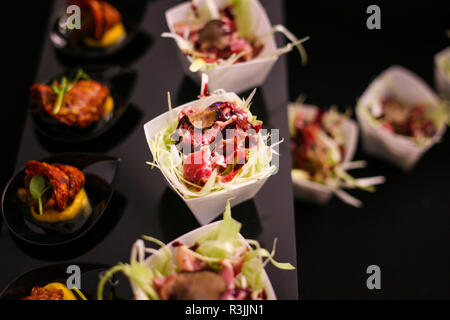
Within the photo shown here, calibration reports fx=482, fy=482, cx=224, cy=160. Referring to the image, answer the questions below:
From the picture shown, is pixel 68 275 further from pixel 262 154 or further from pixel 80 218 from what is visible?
pixel 262 154

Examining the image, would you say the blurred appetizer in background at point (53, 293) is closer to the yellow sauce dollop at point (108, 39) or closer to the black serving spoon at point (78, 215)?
the black serving spoon at point (78, 215)

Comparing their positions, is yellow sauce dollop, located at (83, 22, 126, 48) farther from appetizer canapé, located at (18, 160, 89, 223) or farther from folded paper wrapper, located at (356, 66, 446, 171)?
folded paper wrapper, located at (356, 66, 446, 171)

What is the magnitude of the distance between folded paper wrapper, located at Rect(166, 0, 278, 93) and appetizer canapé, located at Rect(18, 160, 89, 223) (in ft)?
1.69

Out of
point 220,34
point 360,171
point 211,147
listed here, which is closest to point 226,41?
point 220,34

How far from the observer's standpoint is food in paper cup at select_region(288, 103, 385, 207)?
2.24 m

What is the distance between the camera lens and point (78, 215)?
1.46 meters

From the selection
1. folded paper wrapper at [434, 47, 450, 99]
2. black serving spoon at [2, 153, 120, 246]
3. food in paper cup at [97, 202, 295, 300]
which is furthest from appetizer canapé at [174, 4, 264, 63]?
folded paper wrapper at [434, 47, 450, 99]

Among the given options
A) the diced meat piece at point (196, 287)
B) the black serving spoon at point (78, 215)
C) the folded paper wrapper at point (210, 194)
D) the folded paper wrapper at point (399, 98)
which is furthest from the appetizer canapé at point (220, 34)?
the folded paper wrapper at point (399, 98)

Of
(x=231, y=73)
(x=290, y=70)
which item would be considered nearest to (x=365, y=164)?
(x=290, y=70)

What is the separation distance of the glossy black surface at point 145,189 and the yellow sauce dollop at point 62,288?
0.10m

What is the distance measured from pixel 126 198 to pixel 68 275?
0.95 ft

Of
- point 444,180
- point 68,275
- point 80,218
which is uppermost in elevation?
point 80,218

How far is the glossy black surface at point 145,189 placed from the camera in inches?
56.1
